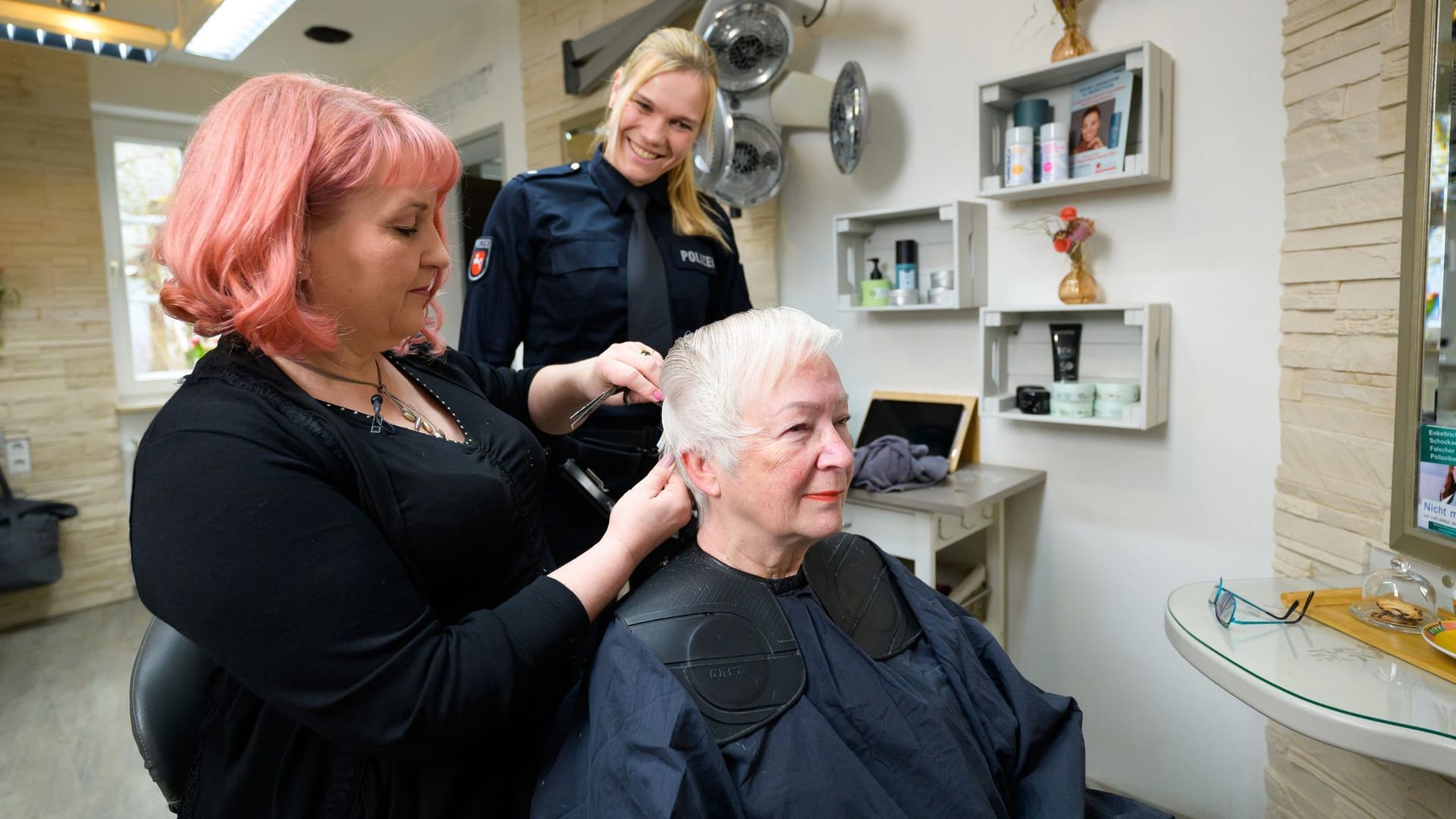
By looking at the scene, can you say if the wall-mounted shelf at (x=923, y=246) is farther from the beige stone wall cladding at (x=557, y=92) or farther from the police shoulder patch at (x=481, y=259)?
the police shoulder patch at (x=481, y=259)

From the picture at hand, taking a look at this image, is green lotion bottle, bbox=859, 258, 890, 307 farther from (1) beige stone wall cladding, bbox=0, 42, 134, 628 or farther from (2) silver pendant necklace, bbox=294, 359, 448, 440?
(1) beige stone wall cladding, bbox=0, 42, 134, 628

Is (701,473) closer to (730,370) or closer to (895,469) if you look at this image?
(730,370)

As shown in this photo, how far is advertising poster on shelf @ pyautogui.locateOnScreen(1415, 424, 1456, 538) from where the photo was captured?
1.39 metres

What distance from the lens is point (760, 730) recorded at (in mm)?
1006

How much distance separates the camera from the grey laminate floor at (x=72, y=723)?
2.47m

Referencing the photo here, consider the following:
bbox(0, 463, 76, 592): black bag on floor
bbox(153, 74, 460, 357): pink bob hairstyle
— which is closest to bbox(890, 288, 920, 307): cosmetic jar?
bbox(153, 74, 460, 357): pink bob hairstyle

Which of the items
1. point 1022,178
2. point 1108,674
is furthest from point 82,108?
point 1108,674

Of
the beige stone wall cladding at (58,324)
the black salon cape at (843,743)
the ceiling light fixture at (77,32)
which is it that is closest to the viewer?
the black salon cape at (843,743)

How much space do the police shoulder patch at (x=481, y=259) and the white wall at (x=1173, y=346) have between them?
1300 millimetres

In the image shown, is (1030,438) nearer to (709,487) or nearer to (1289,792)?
(1289,792)

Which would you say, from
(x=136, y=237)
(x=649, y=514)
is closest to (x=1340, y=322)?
(x=649, y=514)

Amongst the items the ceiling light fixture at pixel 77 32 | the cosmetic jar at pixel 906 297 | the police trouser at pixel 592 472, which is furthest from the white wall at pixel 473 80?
the police trouser at pixel 592 472

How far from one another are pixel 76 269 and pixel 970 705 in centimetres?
451

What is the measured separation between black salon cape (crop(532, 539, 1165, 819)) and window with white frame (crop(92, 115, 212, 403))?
14.5 ft
